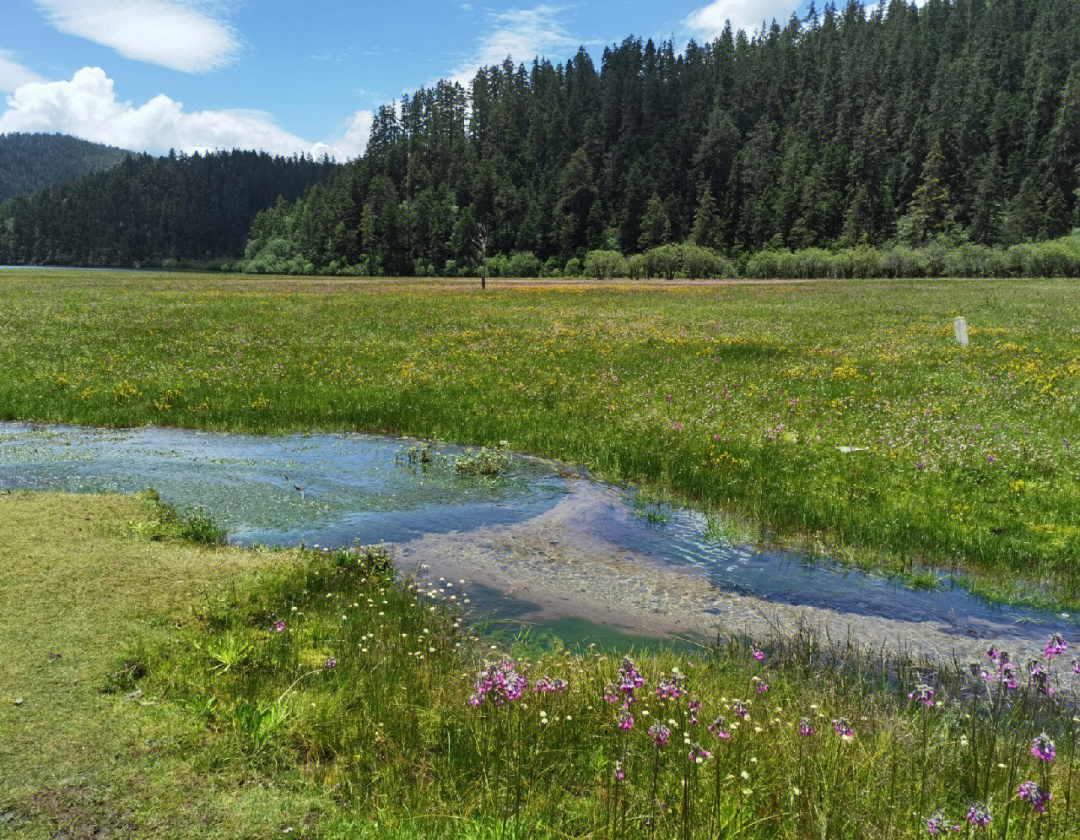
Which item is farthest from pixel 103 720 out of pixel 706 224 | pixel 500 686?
pixel 706 224

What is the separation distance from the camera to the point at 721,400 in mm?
18641

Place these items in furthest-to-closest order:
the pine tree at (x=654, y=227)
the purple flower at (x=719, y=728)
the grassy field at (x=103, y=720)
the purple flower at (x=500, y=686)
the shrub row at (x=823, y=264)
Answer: the pine tree at (x=654, y=227) → the shrub row at (x=823, y=264) → the purple flower at (x=500, y=686) → the grassy field at (x=103, y=720) → the purple flower at (x=719, y=728)

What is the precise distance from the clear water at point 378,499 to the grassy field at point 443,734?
1.91 metres

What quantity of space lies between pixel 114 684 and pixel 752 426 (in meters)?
13.5

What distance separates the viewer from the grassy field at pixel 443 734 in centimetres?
417

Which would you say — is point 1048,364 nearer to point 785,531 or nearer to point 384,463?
point 785,531

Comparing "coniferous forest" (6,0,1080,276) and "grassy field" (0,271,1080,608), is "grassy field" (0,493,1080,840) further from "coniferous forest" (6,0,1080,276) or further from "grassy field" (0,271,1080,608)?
"coniferous forest" (6,0,1080,276)

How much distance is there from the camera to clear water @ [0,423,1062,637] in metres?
8.84

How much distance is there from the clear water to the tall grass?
175 centimetres

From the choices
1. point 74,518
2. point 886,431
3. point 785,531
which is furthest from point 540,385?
point 74,518

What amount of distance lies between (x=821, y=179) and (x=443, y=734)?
174185mm

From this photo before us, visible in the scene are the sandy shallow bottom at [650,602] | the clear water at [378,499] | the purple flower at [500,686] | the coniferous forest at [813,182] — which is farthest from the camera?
the coniferous forest at [813,182]

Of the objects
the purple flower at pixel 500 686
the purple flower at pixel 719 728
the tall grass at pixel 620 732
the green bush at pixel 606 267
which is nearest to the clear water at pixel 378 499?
the tall grass at pixel 620 732

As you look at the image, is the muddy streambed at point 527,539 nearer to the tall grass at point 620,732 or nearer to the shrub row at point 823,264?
the tall grass at point 620,732
